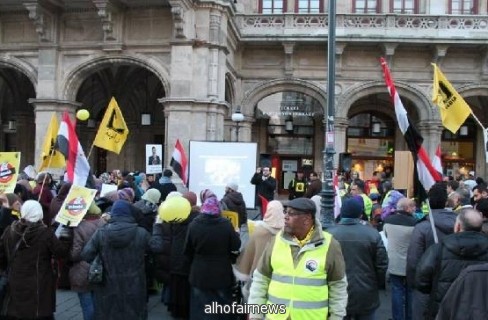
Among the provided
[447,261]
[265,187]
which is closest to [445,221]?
[447,261]


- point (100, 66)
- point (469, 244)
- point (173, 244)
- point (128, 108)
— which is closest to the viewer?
point (469, 244)

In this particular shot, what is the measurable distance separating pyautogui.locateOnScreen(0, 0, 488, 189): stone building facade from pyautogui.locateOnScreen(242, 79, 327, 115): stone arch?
0.16ft

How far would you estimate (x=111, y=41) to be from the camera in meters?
16.6

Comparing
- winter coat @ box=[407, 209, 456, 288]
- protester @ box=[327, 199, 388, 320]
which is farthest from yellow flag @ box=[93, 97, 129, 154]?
winter coat @ box=[407, 209, 456, 288]

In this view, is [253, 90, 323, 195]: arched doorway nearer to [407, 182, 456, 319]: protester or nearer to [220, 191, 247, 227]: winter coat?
[220, 191, 247, 227]: winter coat

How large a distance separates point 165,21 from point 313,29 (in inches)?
264

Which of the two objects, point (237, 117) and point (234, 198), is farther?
point (237, 117)

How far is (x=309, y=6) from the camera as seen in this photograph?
21.5 metres

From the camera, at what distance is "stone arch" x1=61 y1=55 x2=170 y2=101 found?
54.1 ft

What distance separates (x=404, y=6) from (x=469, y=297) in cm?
2062

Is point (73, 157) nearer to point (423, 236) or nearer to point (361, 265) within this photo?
point (361, 265)

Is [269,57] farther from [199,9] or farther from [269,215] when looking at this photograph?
[269,215]

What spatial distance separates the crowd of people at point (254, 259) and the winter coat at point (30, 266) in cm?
1

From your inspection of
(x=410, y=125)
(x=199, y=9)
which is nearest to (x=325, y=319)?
(x=410, y=125)
